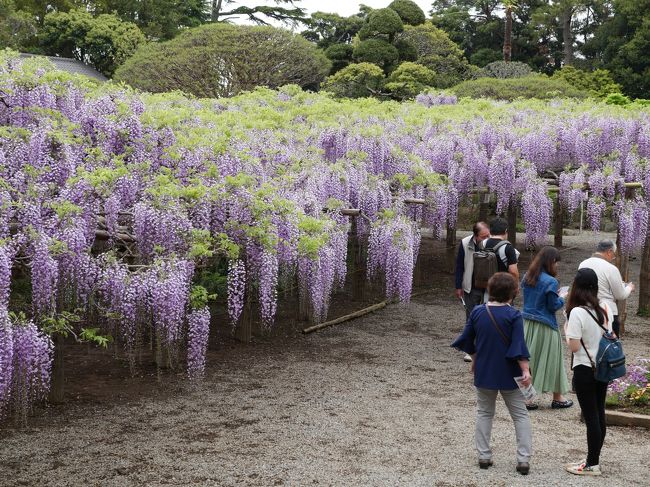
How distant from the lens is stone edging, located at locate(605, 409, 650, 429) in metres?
6.91

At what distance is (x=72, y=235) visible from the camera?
22.8ft

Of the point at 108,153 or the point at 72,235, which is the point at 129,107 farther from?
the point at 72,235

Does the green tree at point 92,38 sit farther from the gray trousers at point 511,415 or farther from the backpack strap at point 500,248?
the gray trousers at point 511,415

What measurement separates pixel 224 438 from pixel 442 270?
1074 cm

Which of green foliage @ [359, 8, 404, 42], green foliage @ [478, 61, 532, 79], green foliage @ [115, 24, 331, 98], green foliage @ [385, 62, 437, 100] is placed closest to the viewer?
green foliage @ [115, 24, 331, 98]

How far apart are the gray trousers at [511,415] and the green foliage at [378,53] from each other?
21.9 meters

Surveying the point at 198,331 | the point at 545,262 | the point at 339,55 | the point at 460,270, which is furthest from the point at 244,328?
the point at 339,55

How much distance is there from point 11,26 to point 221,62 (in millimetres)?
9114

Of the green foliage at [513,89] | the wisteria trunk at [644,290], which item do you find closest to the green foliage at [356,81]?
the green foliage at [513,89]

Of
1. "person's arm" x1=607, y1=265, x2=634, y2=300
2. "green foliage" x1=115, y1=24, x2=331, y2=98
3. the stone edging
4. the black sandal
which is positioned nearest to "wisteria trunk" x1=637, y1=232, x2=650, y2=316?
the black sandal

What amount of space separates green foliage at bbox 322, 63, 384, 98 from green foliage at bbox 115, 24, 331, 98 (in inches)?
39.2

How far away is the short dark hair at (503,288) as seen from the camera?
5.45m

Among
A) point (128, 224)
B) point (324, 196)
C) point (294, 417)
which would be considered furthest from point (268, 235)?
point (324, 196)

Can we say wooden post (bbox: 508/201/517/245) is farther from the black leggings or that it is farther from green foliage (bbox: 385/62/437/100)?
the black leggings
